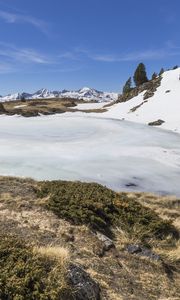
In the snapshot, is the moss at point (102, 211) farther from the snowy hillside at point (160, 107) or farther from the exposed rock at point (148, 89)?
the exposed rock at point (148, 89)

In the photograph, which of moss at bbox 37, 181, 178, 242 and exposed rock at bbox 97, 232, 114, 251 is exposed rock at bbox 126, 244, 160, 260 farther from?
moss at bbox 37, 181, 178, 242

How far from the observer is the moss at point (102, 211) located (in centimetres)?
1306

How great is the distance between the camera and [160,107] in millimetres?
66750

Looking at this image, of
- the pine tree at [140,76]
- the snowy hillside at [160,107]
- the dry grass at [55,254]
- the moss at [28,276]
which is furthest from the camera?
the pine tree at [140,76]

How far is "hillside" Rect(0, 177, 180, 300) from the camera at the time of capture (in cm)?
751

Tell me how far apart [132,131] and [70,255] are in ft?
105

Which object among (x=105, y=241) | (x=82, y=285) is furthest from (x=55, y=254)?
(x=105, y=241)

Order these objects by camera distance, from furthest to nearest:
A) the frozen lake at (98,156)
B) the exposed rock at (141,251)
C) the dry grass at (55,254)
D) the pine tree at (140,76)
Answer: the pine tree at (140,76)
the frozen lake at (98,156)
the exposed rock at (141,251)
the dry grass at (55,254)

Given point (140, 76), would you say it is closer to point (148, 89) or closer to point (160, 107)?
point (148, 89)

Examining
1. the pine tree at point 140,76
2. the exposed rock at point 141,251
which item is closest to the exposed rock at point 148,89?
the pine tree at point 140,76

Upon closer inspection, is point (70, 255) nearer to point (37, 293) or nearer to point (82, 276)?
point (82, 276)

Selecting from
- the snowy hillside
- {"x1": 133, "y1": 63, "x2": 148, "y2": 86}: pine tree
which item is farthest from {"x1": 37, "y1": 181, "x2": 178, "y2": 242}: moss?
{"x1": 133, "y1": 63, "x2": 148, "y2": 86}: pine tree

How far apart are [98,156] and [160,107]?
41.8 metres

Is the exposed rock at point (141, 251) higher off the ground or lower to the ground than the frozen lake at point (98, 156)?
lower
